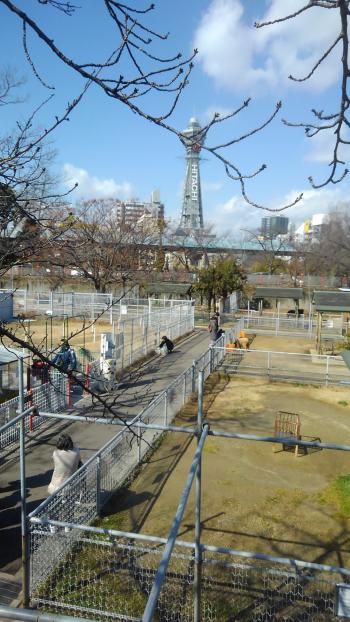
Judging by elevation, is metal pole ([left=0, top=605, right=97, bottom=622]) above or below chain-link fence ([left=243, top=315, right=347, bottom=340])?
above

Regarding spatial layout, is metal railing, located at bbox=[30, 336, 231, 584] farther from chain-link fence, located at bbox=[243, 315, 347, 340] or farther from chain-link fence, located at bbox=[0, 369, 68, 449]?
chain-link fence, located at bbox=[243, 315, 347, 340]

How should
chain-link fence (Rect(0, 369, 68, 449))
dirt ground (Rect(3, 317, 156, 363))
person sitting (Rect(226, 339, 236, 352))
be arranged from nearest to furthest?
1. chain-link fence (Rect(0, 369, 68, 449))
2. person sitting (Rect(226, 339, 236, 352))
3. dirt ground (Rect(3, 317, 156, 363))

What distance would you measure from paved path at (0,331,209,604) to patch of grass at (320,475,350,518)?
3.96 metres

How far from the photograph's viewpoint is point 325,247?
58.3 m

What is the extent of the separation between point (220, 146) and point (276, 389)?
14.6 meters

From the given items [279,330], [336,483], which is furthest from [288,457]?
[279,330]

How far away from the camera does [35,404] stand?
1180cm

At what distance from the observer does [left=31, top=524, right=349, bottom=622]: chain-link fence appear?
5.33 m

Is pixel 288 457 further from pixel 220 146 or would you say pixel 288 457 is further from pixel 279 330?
pixel 279 330

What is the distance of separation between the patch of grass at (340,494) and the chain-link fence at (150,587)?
2085mm

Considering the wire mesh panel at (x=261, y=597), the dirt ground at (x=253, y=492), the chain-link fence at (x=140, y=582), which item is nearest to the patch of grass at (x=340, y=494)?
the dirt ground at (x=253, y=492)

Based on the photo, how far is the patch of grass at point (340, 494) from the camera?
8.07 metres

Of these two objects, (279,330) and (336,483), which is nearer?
(336,483)

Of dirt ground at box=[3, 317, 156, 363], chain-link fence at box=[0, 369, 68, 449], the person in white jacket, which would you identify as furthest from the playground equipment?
dirt ground at box=[3, 317, 156, 363]
